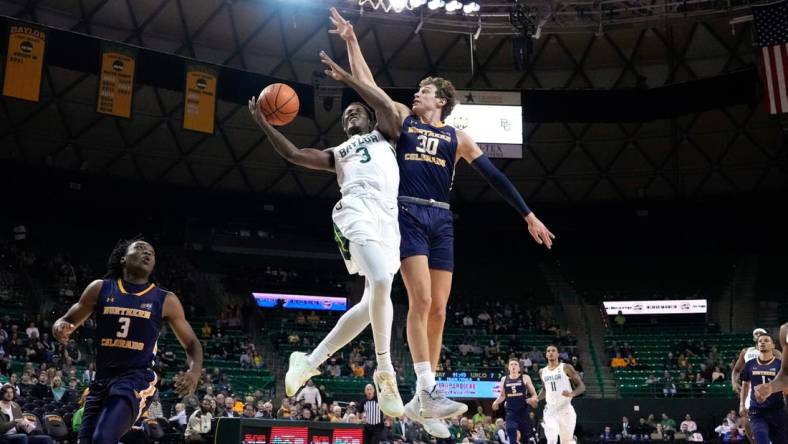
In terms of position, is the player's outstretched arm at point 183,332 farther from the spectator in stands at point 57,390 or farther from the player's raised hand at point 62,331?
the spectator in stands at point 57,390

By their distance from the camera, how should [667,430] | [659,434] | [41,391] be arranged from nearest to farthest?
1. [41,391]
2. [659,434]
3. [667,430]

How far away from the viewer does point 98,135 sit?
30594 millimetres

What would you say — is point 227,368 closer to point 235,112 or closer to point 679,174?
point 235,112

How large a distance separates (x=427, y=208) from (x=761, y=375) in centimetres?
718

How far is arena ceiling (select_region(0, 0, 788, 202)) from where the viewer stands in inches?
1021

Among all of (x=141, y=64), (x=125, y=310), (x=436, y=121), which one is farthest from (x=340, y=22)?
(x=141, y=64)

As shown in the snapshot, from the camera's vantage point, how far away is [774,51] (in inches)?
800

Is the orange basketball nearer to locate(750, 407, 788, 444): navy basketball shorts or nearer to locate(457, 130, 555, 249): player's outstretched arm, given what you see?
locate(457, 130, 555, 249): player's outstretched arm

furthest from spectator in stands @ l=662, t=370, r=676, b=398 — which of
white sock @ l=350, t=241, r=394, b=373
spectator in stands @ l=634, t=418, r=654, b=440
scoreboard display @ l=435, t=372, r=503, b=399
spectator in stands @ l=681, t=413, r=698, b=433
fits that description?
white sock @ l=350, t=241, r=394, b=373

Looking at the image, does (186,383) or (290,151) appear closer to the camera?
(290,151)

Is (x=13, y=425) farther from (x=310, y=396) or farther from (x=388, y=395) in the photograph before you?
(x=388, y=395)

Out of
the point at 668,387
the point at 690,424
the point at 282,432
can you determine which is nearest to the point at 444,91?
Answer: the point at 282,432

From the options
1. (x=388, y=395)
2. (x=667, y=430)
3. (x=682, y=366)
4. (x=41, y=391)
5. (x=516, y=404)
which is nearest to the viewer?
(x=388, y=395)

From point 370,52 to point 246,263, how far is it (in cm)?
1080
